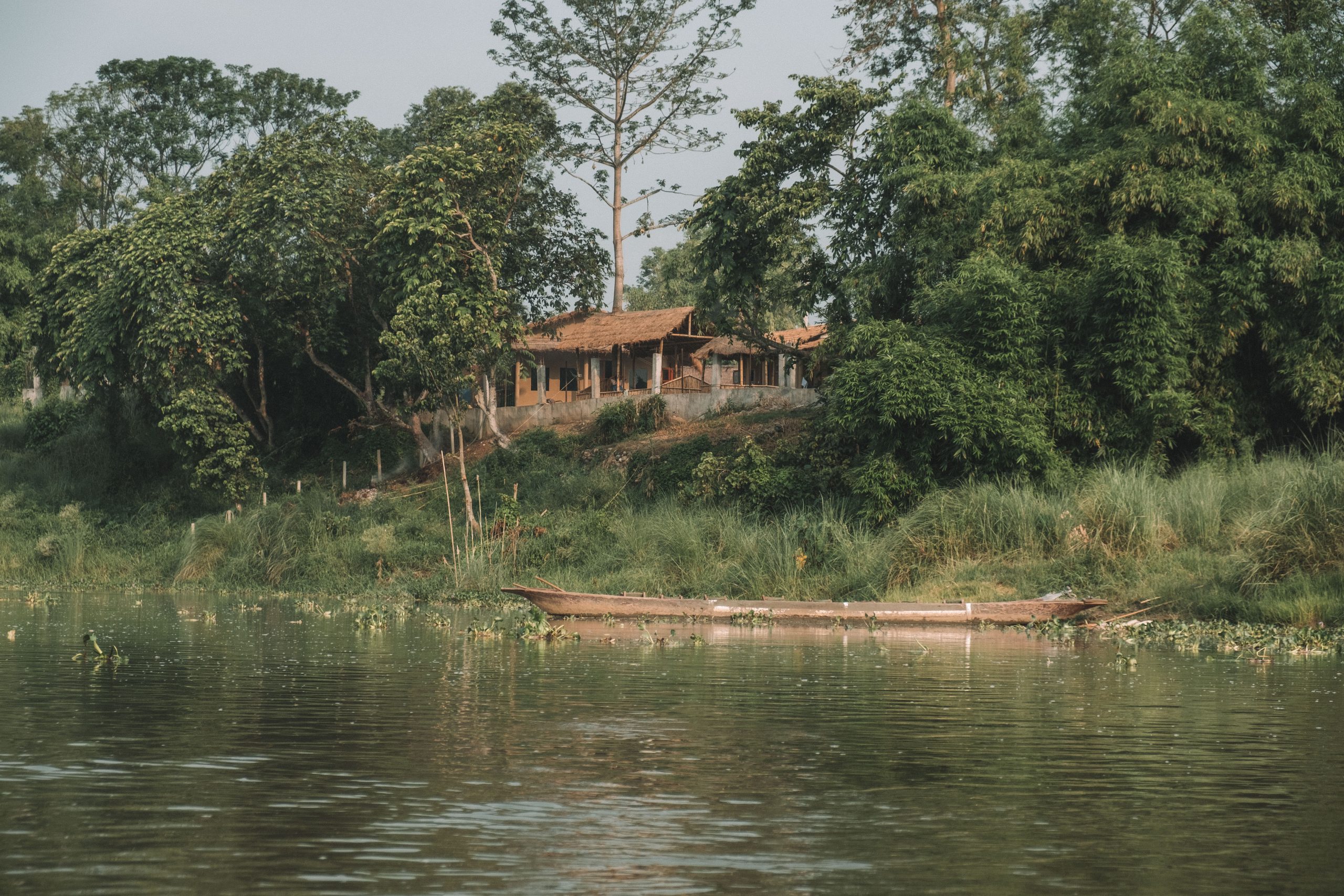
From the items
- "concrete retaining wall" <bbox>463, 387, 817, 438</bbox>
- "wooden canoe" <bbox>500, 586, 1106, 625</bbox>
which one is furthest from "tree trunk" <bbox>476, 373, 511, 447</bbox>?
"wooden canoe" <bbox>500, 586, 1106, 625</bbox>

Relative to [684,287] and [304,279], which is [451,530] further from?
[684,287]

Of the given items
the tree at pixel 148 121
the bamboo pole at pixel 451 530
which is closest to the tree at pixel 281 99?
the tree at pixel 148 121

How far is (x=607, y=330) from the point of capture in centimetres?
4653

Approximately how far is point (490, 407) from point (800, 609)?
66.3ft

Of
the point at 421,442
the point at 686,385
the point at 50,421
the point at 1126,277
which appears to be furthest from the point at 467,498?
the point at 50,421

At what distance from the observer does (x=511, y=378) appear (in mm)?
46906

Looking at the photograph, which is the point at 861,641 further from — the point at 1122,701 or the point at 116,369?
the point at 116,369

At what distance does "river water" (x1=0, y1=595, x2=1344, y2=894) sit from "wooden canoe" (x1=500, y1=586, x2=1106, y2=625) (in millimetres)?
4790

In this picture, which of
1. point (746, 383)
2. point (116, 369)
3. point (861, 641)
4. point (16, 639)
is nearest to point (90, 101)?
point (116, 369)

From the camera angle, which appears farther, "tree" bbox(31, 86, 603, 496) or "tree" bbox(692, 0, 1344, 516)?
"tree" bbox(31, 86, 603, 496)

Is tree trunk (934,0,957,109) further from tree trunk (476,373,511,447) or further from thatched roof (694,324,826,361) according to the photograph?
tree trunk (476,373,511,447)

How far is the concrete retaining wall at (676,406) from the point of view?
124 ft

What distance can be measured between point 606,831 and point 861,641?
12318mm

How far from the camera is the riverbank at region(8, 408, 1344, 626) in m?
20.7
